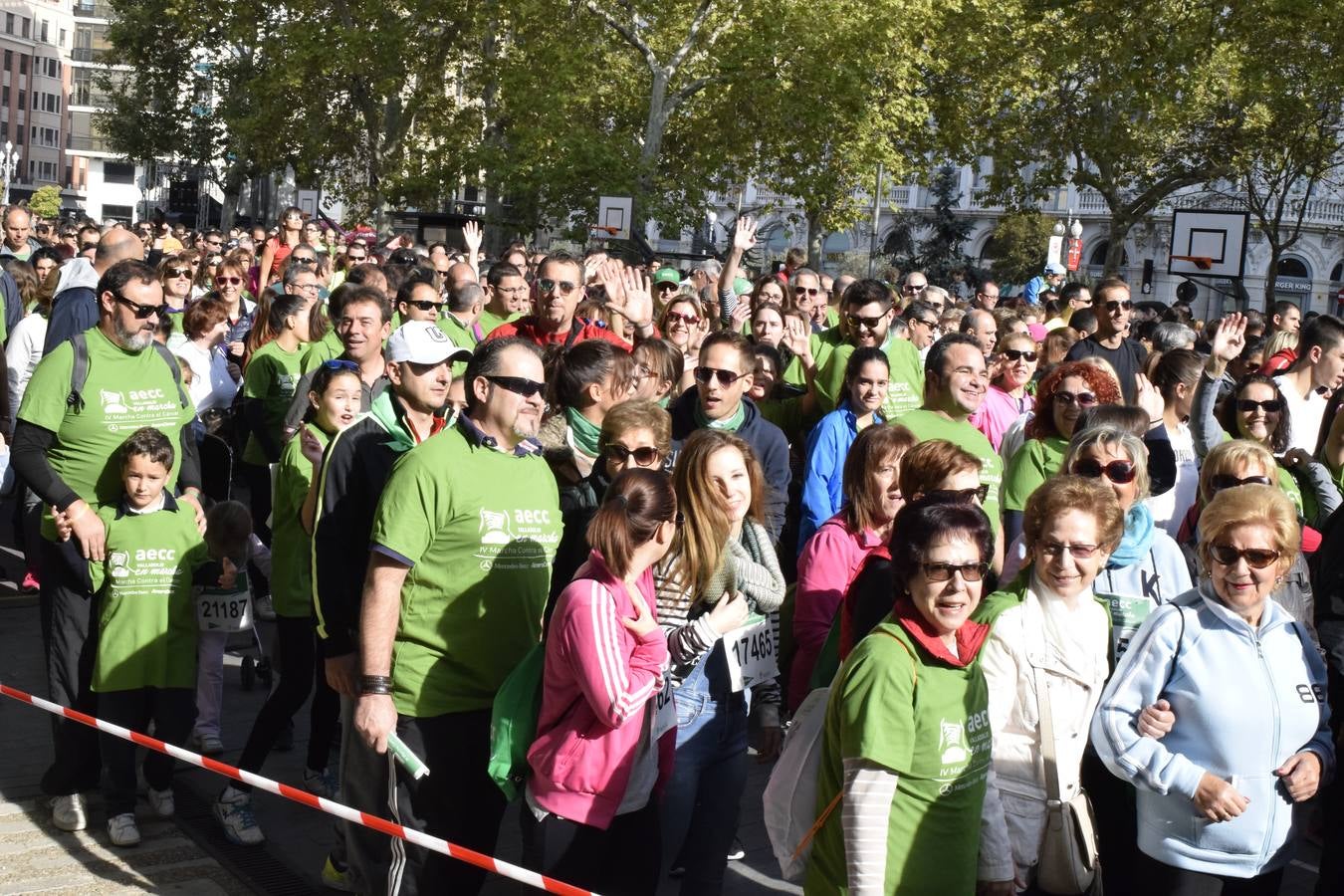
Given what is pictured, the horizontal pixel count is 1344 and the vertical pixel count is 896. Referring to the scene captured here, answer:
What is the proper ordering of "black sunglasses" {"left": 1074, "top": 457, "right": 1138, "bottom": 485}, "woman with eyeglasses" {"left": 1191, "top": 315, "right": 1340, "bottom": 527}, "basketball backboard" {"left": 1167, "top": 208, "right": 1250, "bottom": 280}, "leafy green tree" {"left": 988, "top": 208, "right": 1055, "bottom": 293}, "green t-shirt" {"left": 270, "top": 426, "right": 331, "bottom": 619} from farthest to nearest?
"leafy green tree" {"left": 988, "top": 208, "right": 1055, "bottom": 293} < "basketball backboard" {"left": 1167, "top": 208, "right": 1250, "bottom": 280} < "woman with eyeglasses" {"left": 1191, "top": 315, "right": 1340, "bottom": 527} < "green t-shirt" {"left": 270, "top": 426, "right": 331, "bottom": 619} < "black sunglasses" {"left": 1074, "top": 457, "right": 1138, "bottom": 485}

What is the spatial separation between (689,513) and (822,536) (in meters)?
0.53

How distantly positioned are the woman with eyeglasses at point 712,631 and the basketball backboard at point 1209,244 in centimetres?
1215

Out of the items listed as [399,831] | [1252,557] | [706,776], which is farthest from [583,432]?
[1252,557]

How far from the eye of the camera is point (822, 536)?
506 cm

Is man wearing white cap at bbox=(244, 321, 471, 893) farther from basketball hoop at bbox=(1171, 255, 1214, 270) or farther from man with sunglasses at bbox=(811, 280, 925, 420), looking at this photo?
basketball hoop at bbox=(1171, 255, 1214, 270)

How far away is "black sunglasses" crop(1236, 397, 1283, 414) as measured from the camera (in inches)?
280

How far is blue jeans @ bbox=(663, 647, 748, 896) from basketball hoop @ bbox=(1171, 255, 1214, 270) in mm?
12621

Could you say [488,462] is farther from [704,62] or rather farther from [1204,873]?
[704,62]

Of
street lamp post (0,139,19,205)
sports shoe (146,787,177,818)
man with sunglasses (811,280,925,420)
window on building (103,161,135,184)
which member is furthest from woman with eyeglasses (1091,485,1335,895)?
window on building (103,161,135,184)

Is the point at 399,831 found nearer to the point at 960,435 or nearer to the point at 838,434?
the point at 838,434

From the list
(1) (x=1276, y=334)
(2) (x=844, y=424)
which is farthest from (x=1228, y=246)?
(2) (x=844, y=424)

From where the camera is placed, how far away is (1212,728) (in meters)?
4.11

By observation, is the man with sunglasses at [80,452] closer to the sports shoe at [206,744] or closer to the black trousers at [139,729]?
the black trousers at [139,729]

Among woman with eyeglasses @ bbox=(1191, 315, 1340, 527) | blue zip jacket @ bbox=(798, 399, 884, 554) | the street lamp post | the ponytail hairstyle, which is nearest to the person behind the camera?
the ponytail hairstyle
